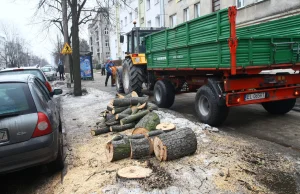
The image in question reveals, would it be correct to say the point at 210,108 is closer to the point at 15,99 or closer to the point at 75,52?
the point at 15,99

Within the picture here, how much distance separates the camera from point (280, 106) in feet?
22.7

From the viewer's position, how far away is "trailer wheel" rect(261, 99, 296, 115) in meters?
6.81

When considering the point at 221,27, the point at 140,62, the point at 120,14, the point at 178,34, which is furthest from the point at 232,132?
the point at 120,14

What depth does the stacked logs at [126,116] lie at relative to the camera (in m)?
5.59

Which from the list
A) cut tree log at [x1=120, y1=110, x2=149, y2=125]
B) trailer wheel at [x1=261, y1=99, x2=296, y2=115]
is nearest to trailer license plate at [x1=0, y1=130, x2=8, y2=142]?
cut tree log at [x1=120, y1=110, x2=149, y2=125]

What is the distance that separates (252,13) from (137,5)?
2193 cm

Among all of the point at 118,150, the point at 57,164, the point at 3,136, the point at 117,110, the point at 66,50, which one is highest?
the point at 66,50

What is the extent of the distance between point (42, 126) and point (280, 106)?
5751 millimetres

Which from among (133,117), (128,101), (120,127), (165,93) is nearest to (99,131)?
(120,127)

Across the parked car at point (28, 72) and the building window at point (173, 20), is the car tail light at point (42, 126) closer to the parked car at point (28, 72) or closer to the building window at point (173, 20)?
the parked car at point (28, 72)

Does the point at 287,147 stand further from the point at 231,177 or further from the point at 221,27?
the point at 221,27

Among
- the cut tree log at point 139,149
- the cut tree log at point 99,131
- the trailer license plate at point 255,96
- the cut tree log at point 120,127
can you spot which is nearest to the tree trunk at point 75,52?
the cut tree log at point 99,131

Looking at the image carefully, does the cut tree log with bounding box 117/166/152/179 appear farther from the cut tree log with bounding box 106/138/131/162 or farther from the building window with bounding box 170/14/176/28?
the building window with bounding box 170/14/176/28

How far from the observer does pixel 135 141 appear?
Answer: 4.21 meters
